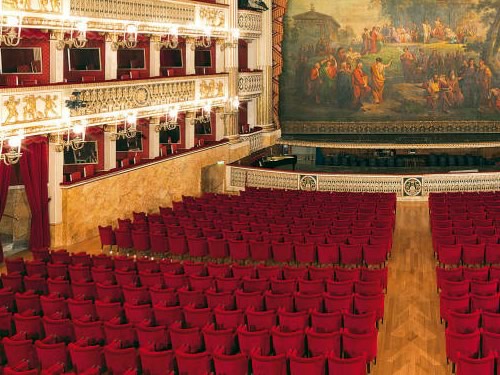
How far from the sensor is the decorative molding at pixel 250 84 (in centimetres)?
2683

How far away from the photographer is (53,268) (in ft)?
44.6

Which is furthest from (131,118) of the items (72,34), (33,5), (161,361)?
(161,361)

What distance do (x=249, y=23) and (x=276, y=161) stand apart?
4606 millimetres

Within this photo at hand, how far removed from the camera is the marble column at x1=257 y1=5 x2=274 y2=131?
28.5 m

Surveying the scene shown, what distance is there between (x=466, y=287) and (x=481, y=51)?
18519 mm

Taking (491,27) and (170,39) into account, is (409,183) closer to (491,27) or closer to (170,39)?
(170,39)

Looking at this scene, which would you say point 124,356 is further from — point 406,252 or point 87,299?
point 406,252

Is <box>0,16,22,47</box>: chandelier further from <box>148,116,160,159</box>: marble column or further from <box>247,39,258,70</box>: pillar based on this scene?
<box>247,39,258,70</box>: pillar

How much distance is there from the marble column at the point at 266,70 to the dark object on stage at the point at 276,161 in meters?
1.86

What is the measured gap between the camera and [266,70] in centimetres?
2859

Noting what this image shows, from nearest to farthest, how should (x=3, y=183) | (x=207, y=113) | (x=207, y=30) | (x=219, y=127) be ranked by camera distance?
(x=3, y=183), (x=207, y=30), (x=207, y=113), (x=219, y=127)

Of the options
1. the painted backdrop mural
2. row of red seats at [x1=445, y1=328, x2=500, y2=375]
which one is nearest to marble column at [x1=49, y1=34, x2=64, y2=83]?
row of red seats at [x1=445, y1=328, x2=500, y2=375]

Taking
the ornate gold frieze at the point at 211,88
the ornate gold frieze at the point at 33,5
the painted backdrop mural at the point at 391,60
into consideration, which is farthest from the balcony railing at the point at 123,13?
the painted backdrop mural at the point at 391,60

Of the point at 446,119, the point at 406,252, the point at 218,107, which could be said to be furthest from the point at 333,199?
the point at 446,119
